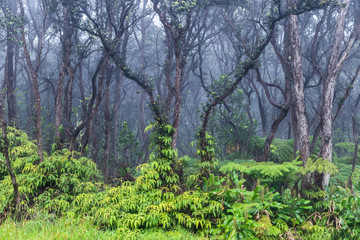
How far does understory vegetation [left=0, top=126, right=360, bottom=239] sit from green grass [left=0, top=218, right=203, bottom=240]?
0.02 metres

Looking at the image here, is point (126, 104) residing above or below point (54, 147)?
above

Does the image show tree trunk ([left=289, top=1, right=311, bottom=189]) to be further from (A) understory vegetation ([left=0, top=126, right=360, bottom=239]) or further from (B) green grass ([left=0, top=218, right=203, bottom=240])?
(B) green grass ([left=0, top=218, right=203, bottom=240])

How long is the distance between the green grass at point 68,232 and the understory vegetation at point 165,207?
0.06 feet

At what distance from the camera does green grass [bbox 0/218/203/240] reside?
513cm

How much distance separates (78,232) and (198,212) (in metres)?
2.36

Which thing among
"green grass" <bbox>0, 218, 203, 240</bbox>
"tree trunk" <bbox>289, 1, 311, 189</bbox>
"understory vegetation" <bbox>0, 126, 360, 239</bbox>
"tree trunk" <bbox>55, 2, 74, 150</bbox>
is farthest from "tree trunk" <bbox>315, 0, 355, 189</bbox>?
"tree trunk" <bbox>55, 2, 74, 150</bbox>

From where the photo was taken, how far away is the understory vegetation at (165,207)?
5883 millimetres

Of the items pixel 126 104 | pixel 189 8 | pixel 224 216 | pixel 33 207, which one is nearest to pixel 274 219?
pixel 224 216

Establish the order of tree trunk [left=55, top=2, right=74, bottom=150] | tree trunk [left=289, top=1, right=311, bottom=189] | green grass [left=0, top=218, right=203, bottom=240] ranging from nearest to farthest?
1. green grass [left=0, top=218, right=203, bottom=240]
2. tree trunk [left=289, top=1, right=311, bottom=189]
3. tree trunk [left=55, top=2, right=74, bottom=150]

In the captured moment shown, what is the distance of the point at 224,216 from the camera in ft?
21.1

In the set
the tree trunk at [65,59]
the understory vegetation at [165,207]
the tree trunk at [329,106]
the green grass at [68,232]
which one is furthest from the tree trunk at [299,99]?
the tree trunk at [65,59]

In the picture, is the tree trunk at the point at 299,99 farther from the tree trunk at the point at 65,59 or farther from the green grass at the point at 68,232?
the tree trunk at the point at 65,59

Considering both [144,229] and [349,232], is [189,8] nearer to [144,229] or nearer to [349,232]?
[144,229]

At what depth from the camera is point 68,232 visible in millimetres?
5332
